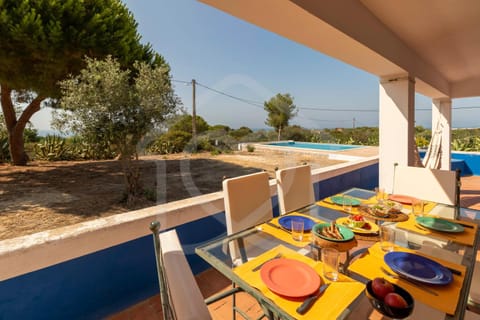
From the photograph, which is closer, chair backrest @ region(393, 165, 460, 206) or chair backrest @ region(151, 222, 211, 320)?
chair backrest @ region(151, 222, 211, 320)

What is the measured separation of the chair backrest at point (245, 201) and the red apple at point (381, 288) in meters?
0.90

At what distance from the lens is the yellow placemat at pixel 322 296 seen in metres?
0.71

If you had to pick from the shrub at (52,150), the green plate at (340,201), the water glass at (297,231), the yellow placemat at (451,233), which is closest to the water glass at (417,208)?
the yellow placemat at (451,233)

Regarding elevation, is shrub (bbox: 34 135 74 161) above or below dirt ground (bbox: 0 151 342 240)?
above

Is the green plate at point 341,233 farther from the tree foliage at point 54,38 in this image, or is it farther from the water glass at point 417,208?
the tree foliage at point 54,38

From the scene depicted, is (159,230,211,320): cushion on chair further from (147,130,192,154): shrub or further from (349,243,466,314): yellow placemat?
(147,130,192,154): shrub

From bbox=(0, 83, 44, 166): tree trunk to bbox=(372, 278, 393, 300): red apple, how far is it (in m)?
9.30

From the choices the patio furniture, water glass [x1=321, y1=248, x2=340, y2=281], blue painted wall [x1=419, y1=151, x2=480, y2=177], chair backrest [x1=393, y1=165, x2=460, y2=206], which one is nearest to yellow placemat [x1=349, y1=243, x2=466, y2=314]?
water glass [x1=321, y1=248, x2=340, y2=281]

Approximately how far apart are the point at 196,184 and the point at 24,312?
4.26 metres

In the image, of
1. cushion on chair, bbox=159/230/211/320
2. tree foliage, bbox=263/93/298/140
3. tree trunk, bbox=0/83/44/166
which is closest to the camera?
cushion on chair, bbox=159/230/211/320

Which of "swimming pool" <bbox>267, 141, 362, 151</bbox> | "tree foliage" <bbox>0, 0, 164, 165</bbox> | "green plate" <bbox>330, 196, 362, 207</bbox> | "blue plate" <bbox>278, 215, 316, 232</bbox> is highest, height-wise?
"tree foliage" <bbox>0, 0, 164, 165</bbox>

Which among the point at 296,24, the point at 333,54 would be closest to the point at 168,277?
the point at 296,24

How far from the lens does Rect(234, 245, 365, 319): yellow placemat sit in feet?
2.33

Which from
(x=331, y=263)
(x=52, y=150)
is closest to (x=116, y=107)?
(x=331, y=263)
